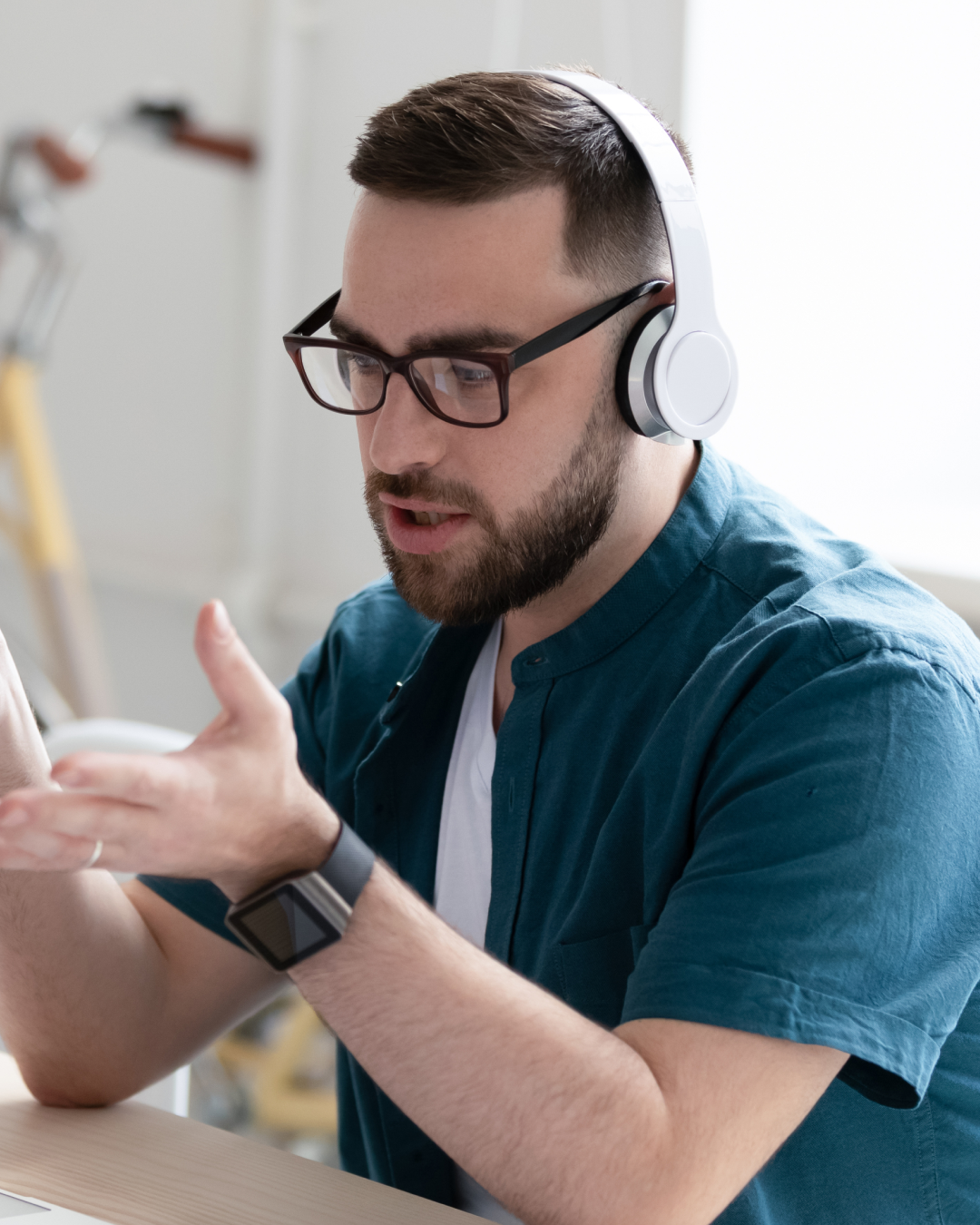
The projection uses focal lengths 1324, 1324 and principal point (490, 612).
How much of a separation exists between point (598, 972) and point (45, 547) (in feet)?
5.72

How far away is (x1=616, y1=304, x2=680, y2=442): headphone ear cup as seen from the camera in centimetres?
100

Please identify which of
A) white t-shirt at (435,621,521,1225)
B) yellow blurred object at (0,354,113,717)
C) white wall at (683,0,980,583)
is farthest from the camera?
yellow blurred object at (0,354,113,717)

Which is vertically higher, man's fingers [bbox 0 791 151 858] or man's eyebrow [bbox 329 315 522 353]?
man's eyebrow [bbox 329 315 522 353]

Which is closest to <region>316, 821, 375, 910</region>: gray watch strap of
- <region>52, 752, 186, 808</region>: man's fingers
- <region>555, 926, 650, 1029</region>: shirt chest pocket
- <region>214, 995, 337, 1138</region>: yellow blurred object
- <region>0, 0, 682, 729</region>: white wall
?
<region>52, 752, 186, 808</region>: man's fingers

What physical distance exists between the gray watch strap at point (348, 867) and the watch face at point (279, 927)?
18 mm

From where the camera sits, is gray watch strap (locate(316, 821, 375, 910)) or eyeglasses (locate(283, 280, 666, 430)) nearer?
gray watch strap (locate(316, 821, 375, 910))

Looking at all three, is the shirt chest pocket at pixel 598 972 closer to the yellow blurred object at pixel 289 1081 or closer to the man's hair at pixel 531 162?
the man's hair at pixel 531 162

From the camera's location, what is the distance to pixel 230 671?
26.3 inches

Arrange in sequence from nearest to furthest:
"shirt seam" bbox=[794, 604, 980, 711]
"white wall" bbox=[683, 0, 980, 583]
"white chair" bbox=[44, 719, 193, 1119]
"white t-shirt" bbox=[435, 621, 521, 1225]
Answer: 1. "shirt seam" bbox=[794, 604, 980, 711]
2. "white t-shirt" bbox=[435, 621, 521, 1225]
3. "white chair" bbox=[44, 719, 193, 1119]
4. "white wall" bbox=[683, 0, 980, 583]

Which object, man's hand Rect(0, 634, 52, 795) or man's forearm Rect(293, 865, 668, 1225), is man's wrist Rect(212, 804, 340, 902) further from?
man's hand Rect(0, 634, 52, 795)

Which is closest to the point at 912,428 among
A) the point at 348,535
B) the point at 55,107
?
the point at 348,535

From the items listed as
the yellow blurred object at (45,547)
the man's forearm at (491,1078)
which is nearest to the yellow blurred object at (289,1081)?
the yellow blurred object at (45,547)

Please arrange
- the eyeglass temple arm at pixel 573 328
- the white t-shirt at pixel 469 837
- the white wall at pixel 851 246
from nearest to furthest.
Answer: the eyeglass temple arm at pixel 573 328 < the white t-shirt at pixel 469 837 < the white wall at pixel 851 246

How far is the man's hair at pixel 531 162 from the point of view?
0.99 m
